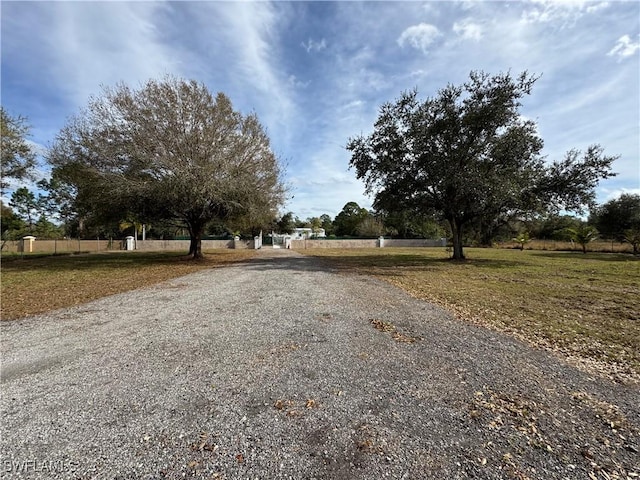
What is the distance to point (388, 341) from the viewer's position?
421cm

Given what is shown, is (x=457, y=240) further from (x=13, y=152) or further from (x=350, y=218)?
(x=350, y=218)

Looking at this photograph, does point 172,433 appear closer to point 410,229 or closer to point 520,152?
point 520,152

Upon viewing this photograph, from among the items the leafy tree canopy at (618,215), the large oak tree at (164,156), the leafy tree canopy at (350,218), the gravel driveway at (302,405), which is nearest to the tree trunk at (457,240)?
the large oak tree at (164,156)

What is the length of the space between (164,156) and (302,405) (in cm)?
1386

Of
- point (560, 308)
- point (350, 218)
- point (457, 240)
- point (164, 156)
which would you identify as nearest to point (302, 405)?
point (560, 308)

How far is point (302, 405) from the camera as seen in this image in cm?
262

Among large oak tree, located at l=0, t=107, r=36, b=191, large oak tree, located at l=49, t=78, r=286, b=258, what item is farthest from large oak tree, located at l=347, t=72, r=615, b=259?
large oak tree, located at l=0, t=107, r=36, b=191

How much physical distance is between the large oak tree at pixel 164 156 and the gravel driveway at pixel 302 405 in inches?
370

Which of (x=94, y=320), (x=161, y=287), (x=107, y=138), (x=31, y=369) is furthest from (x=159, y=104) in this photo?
(x=31, y=369)

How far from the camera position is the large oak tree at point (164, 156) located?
1327 centimetres

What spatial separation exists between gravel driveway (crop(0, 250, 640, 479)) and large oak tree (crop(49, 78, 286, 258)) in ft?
30.8

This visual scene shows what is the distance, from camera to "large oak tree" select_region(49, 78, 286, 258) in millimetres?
13273

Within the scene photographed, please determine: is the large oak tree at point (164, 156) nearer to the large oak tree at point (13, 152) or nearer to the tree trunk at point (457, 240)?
the large oak tree at point (13, 152)

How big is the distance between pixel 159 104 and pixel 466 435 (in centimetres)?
1594
